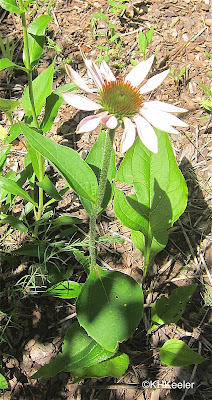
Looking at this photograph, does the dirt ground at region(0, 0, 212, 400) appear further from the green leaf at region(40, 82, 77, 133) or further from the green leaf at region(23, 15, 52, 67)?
the green leaf at region(23, 15, 52, 67)

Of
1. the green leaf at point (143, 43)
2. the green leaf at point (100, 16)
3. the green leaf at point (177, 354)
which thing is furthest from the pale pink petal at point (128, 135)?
the green leaf at point (100, 16)

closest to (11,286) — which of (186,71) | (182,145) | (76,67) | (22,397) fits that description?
(22,397)

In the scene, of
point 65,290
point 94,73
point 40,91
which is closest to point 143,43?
point 40,91

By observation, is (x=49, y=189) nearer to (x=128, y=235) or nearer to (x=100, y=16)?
(x=128, y=235)

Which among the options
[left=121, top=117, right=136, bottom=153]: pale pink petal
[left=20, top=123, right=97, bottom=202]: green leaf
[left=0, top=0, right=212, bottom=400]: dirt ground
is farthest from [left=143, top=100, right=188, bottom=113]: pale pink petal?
[left=0, top=0, right=212, bottom=400]: dirt ground

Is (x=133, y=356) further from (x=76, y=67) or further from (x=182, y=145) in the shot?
(x=76, y=67)
